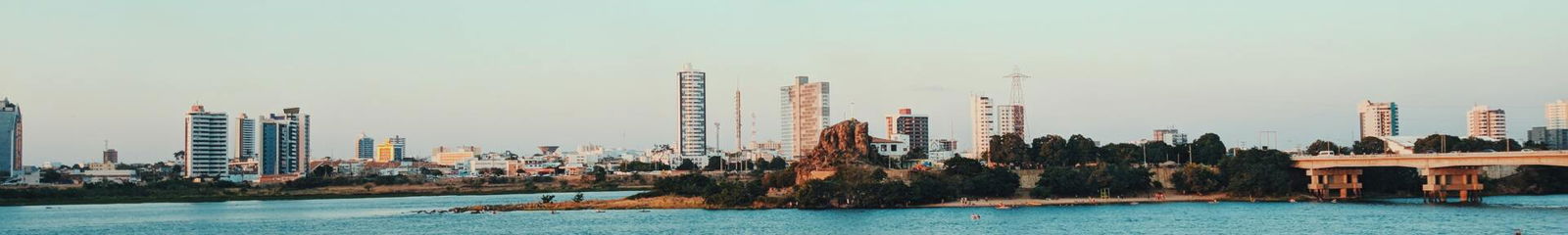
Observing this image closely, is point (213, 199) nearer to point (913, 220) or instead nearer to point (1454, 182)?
point (913, 220)

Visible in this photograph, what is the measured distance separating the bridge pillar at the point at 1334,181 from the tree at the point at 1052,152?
2190cm

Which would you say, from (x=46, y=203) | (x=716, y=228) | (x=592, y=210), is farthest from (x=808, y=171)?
(x=46, y=203)

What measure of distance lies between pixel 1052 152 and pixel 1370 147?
49.7 metres

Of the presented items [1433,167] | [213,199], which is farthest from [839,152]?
[213,199]

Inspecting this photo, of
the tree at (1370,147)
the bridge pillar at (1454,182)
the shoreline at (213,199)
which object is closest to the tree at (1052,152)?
the bridge pillar at (1454,182)

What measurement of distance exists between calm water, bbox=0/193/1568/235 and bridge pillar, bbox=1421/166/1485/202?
195cm

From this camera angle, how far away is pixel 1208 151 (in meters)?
132

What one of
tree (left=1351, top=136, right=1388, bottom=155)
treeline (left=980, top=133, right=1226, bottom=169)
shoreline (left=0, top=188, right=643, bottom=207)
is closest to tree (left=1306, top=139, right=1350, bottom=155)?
tree (left=1351, top=136, right=1388, bottom=155)

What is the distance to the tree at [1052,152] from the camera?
419 feet

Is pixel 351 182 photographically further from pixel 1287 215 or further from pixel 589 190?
pixel 1287 215

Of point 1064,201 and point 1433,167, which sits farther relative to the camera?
point 1064,201

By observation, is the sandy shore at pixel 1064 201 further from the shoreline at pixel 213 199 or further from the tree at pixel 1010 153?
the shoreline at pixel 213 199

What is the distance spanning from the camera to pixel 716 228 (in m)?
84.8

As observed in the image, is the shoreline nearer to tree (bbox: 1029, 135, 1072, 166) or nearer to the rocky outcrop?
the rocky outcrop
